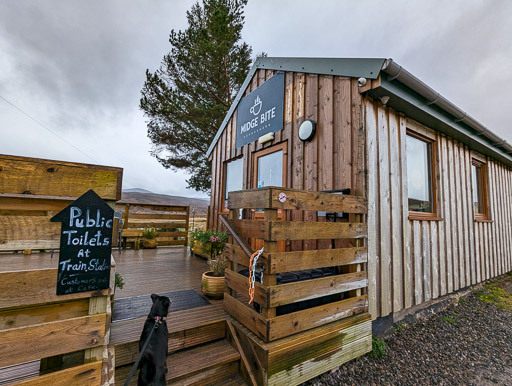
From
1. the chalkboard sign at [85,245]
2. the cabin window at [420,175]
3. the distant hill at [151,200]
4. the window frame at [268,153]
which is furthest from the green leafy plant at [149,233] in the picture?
the cabin window at [420,175]

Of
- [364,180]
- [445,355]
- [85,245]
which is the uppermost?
[364,180]

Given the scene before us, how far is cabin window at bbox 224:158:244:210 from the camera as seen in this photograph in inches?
199

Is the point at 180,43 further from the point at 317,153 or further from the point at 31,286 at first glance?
the point at 31,286

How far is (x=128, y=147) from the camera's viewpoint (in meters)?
32.2

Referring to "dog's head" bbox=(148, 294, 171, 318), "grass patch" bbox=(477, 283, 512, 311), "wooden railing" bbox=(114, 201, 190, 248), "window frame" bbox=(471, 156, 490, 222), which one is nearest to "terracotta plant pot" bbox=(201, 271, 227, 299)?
"dog's head" bbox=(148, 294, 171, 318)

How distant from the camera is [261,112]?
4.48m

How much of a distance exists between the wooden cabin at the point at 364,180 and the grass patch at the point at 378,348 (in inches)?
7.0

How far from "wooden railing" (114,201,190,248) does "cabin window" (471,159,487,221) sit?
23.7 ft

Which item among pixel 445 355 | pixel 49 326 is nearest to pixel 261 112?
pixel 49 326

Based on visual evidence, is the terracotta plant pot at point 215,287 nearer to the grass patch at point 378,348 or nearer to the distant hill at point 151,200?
the grass patch at point 378,348

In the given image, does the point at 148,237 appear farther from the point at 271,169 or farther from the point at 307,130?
the point at 307,130

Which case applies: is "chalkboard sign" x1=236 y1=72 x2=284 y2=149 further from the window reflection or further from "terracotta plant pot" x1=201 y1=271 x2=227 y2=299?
"terracotta plant pot" x1=201 y1=271 x2=227 y2=299

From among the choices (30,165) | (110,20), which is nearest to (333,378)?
(30,165)

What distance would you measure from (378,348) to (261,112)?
400cm
